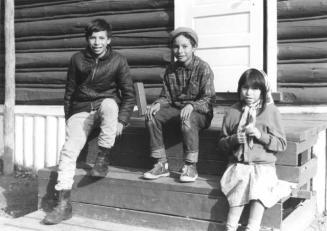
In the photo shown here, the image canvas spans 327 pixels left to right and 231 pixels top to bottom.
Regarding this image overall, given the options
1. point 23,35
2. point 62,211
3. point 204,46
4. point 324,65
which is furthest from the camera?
point 23,35

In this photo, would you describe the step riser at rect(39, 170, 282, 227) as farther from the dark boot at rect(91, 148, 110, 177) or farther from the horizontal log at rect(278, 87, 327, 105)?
the horizontal log at rect(278, 87, 327, 105)

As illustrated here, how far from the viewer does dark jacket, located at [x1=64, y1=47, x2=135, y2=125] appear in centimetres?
390

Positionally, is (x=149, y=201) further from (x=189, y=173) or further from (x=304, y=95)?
(x=304, y=95)

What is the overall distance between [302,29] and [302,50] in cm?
23

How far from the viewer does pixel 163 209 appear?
11.3 feet

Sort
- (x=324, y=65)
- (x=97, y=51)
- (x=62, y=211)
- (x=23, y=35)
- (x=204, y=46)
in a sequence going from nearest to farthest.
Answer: (x=62, y=211) < (x=97, y=51) < (x=324, y=65) < (x=204, y=46) < (x=23, y=35)

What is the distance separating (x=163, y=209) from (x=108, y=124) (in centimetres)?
84

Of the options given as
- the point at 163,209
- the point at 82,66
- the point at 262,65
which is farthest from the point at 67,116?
the point at 262,65

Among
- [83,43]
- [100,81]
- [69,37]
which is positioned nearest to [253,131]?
[100,81]

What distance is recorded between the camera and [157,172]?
3.57 metres

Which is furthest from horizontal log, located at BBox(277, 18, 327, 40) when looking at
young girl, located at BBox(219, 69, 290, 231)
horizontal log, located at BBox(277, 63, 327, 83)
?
young girl, located at BBox(219, 69, 290, 231)

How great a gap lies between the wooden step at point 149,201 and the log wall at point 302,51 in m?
1.67

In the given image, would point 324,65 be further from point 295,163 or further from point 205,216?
point 205,216

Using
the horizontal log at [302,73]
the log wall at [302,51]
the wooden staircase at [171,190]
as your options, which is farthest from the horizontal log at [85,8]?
the wooden staircase at [171,190]
